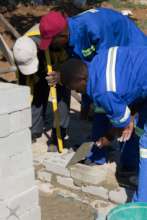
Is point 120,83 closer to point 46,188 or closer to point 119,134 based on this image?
point 119,134

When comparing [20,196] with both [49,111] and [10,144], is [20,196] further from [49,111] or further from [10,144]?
[49,111]

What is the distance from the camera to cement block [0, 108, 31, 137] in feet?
12.2

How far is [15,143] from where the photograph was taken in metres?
3.86

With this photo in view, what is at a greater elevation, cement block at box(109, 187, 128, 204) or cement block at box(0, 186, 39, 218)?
cement block at box(0, 186, 39, 218)

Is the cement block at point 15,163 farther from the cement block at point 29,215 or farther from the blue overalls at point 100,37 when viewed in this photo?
the blue overalls at point 100,37

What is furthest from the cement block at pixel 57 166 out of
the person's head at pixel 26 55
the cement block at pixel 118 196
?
the person's head at pixel 26 55

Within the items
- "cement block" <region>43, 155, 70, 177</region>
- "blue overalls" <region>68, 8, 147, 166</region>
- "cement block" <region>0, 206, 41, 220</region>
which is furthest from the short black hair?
"cement block" <region>43, 155, 70, 177</region>

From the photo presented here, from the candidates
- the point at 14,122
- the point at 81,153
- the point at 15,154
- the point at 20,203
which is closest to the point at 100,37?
Answer: the point at 81,153

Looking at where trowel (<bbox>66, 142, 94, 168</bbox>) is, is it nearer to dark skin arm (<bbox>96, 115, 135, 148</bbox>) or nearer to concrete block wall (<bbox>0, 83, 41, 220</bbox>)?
dark skin arm (<bbox>96, 115, 135, 148</bbox>)

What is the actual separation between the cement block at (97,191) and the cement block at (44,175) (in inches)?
18.0

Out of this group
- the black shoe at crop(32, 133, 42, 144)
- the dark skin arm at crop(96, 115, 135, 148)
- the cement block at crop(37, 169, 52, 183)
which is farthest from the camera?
the black shoe at crop(32, 133, 42, 144)

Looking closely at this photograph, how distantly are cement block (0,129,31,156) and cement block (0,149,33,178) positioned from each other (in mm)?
32

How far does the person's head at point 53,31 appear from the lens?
15.5 ft

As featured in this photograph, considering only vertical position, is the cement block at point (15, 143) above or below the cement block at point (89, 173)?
above
